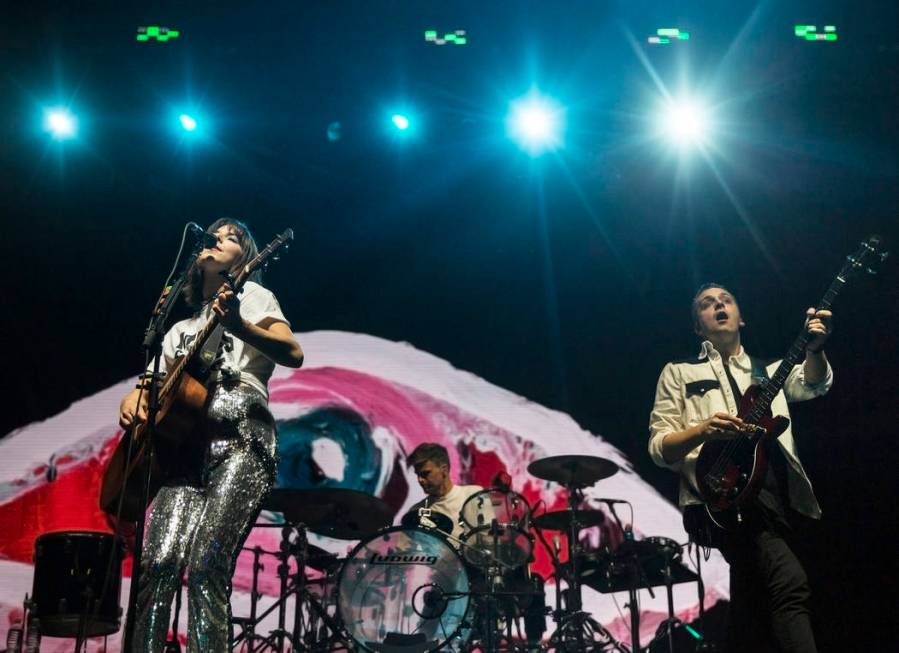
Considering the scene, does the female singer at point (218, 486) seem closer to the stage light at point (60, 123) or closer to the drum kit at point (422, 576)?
the drum kit at point (422, 576)

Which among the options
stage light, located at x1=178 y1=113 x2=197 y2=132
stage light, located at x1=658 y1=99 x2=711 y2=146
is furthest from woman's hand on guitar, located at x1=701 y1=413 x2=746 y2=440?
stage light, located at x1=178 y1=113 x2=197 y2=132

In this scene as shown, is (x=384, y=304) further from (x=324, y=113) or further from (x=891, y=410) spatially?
(x=891, y=410)

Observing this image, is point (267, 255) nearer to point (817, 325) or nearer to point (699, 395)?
point (699, 395)

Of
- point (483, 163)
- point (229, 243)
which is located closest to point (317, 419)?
point (483, 163)

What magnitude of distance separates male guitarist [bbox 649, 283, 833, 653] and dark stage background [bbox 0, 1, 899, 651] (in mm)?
2300

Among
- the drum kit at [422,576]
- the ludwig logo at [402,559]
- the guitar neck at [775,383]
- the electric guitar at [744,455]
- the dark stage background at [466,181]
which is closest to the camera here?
the electric guitar at [744,455]

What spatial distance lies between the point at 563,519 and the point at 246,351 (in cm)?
333

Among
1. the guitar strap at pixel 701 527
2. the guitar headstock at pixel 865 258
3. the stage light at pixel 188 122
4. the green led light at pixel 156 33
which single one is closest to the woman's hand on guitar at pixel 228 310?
the guitar strap at pixel 701 527

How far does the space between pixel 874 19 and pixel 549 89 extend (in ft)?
8.55

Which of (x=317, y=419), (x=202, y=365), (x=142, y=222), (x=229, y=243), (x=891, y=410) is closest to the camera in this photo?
(x=202, y=365)

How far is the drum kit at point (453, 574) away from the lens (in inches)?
198

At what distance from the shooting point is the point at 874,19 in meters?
6.78

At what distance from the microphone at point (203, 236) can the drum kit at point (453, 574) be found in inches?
91.7

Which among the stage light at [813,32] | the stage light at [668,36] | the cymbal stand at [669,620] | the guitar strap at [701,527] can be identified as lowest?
the cymbal stand at [669,620]
